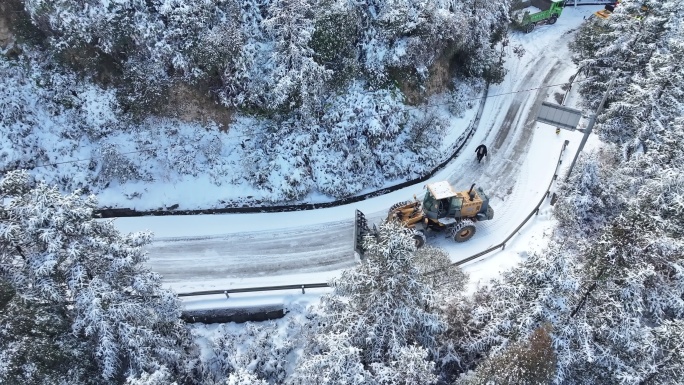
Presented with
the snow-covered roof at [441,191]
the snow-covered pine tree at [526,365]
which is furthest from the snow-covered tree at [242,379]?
the snow-covered roof at [441,191]

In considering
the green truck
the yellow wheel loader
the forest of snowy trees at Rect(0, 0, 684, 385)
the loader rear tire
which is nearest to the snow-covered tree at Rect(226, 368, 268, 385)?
the forest of snowy trees at Rect(0, 0, 684, 385)

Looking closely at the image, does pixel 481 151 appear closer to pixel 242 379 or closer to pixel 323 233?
pixel 323 233

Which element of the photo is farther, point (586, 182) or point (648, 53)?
point (648, 53)

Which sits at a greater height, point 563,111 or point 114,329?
point 563,111

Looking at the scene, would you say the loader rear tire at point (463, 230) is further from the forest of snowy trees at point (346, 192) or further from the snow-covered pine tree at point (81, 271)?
the snow-covered pine tree at point (81, 271)

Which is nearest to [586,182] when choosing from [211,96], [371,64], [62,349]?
[371,64]

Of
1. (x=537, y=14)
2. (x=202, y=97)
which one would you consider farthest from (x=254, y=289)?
(x=537, y=14)

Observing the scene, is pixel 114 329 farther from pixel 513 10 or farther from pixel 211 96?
pixel 513 10
